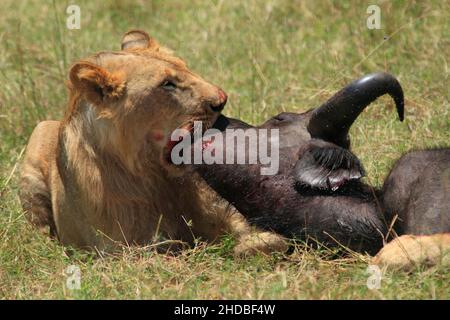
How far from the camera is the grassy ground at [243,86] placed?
4.51 meters

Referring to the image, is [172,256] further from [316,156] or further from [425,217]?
[425,217]

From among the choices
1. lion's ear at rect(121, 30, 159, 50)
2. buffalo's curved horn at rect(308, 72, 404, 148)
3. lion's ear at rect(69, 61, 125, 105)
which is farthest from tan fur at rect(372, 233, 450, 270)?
lion's ear at rect(121, 30, 159, 50)

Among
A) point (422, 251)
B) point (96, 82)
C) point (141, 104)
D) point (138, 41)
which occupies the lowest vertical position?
point (422, 251)

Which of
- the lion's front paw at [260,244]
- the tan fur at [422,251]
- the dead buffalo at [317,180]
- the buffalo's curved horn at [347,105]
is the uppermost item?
the buffalo's curved horn at [347,105]

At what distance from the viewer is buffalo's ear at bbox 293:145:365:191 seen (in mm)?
4555

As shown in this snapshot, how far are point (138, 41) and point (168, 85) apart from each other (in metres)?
0.67

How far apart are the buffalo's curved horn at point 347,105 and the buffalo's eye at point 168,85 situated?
70 cm

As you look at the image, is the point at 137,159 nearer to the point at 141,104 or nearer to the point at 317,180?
the point at 141,104

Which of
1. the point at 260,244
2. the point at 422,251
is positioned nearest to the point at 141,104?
the point at 260,244

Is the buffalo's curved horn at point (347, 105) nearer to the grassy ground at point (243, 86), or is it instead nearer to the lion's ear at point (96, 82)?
the grassy ground at point (243, 86)

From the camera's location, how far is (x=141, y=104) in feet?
16.2

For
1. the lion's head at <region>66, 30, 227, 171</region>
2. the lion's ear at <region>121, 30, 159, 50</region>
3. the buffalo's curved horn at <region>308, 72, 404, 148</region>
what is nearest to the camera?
the buffalo's curved horn at <region>308, 72, 404, 148</region>

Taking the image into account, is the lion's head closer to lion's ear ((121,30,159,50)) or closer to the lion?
the lion

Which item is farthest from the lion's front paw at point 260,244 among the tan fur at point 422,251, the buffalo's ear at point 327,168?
the tan fur at point 422,251
